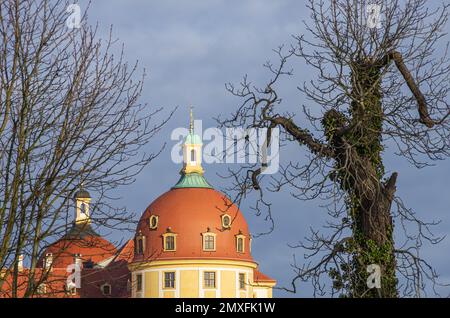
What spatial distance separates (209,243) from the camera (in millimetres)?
76875

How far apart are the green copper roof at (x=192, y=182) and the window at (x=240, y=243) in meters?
4.52

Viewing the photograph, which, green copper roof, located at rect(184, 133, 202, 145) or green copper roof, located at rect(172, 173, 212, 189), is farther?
green copper roof, located at rect(184, 133, 202, 145)

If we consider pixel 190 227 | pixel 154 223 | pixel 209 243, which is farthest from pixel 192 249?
pixel 154 223

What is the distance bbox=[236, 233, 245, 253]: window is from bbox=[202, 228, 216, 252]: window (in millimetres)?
1869

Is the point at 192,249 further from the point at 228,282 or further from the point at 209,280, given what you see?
the point at 228,282

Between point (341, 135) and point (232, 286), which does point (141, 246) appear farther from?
point (341, 135)

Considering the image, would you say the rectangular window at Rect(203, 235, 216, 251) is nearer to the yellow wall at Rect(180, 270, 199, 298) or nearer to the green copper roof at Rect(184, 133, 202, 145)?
the yellow wall at Rect(180, 270, 199, 298)

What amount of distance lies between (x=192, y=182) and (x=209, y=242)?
5171 millimetres

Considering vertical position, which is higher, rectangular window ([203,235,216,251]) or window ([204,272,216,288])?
rectangular window ([203,235,216,251])

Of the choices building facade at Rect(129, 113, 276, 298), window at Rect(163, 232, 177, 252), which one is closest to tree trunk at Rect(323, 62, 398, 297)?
building facade at Rect(129, 113, 276, 298)

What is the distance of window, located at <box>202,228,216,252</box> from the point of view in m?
76.7

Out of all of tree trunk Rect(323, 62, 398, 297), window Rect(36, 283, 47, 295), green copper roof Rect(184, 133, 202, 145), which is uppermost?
green copper roof Rect(184, 133, 202, 145)

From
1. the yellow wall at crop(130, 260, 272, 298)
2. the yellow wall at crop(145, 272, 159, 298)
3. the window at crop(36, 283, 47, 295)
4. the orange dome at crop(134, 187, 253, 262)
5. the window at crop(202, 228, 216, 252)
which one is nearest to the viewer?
the window at crop(36, 283, 47, 295)
